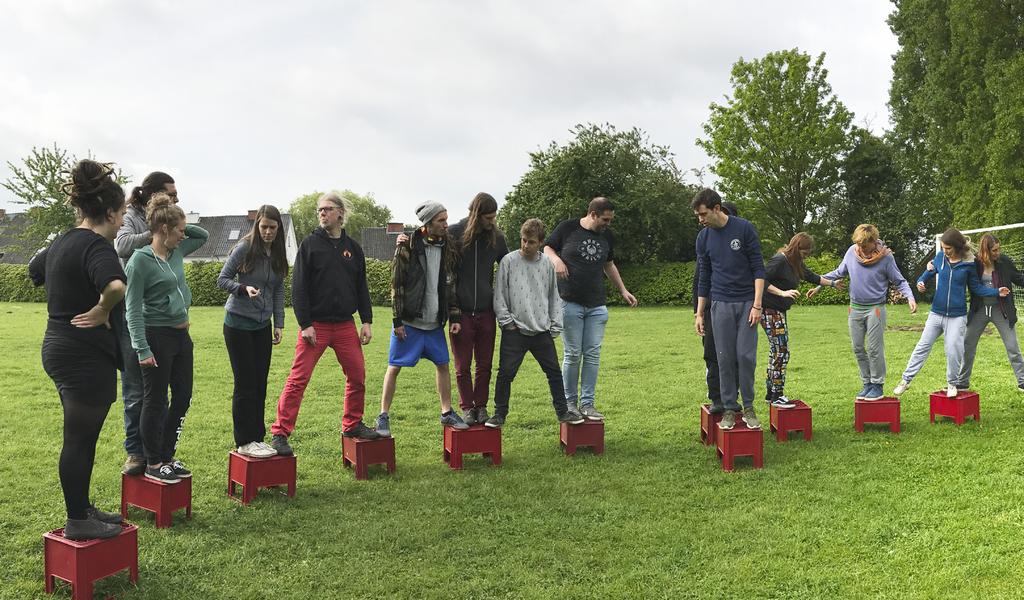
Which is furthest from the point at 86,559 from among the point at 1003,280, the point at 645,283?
the point at 645,283

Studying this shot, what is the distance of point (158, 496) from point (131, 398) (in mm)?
726

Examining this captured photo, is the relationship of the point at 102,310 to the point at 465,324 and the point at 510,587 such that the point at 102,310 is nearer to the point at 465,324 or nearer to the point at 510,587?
the point at 510,587

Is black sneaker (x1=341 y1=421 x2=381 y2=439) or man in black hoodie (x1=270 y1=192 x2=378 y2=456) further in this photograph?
black sneaker (x1=341 y1=421 x2=381 y2=439)

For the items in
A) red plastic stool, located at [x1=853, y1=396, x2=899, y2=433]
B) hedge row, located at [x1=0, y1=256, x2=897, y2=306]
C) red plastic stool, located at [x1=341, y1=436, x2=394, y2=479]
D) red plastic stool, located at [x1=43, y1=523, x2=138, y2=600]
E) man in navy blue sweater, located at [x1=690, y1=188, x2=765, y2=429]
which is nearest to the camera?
red plastic stool, located at [x1=43, y1=523, x2=138, y2=600]

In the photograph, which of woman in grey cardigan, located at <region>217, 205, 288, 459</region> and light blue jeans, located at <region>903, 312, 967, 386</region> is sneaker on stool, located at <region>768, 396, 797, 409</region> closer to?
light blue jeans, located at <region>903, 312, 967, 386</region>

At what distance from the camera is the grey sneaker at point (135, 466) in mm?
4637

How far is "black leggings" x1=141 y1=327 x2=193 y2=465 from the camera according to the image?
14.9ft

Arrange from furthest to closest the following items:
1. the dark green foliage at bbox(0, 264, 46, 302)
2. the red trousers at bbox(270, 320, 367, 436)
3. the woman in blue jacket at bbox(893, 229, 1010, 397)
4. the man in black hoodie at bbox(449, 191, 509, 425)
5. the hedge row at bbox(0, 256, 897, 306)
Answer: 1. the dark green foliage at bbox(0, 264, 46, 302)
2. the hedge row at bbox(0, 256, 897, 306)
3. the woman in blue jacket at bbox(893, 229, 1010, 397)
4. the man in black hoodie at bbox(449, 191, 509, 425)
5. the red trousers at bbox(270, 320, 367, 436)

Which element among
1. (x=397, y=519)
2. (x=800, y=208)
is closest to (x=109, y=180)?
(x=397, y=519)

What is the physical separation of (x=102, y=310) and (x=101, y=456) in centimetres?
326

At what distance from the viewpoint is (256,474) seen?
16.5 ft

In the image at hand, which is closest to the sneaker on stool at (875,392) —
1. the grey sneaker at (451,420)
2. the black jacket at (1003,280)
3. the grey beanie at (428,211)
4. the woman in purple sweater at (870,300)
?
the woman in purple sweater at (870,300)

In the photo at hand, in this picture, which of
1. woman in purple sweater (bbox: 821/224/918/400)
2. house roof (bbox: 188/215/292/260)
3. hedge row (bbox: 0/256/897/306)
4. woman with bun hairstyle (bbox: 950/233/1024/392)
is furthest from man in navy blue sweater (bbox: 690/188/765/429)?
house roof (bbox: 188/215/292/260)

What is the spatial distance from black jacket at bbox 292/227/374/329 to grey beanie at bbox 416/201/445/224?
0.72 meters
